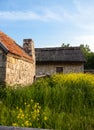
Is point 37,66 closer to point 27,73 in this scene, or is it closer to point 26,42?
point 26,42

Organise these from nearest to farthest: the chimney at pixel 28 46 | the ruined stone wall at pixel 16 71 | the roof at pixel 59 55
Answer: the ruined stone wall at pixel 16 71, the chimney at pixel 28 46, the roof at pixel 59 55

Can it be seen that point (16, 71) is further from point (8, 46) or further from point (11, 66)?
point (8, 46)

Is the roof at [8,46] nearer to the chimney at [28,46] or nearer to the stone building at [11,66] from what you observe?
the stone building at [11,66]

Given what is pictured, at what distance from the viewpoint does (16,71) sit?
49.7ft

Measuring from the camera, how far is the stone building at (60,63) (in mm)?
27312

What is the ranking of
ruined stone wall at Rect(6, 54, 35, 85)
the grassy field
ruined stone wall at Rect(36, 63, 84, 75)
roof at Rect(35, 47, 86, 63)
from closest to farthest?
the grassy field < ruined stone wall at Rect(6, 54, 35, 85) < ruined stone wall at Rect(36, 63, 84, 75) < roof at Rect(35, 47, 86, 63)

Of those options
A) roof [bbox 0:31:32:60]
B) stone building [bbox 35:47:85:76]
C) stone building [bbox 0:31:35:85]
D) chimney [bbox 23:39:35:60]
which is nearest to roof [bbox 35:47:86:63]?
stone building [bbox 35:47:85:76]

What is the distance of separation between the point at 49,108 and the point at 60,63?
62.2 feet

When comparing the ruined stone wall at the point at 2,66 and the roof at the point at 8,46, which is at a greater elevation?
the roof at the point at 8,46

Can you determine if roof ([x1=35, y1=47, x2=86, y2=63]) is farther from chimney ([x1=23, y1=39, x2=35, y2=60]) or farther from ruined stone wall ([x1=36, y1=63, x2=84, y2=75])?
chimney ([x1=23, y1=39, x2=35, y2=60])

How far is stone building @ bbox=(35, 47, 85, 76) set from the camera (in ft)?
89.6

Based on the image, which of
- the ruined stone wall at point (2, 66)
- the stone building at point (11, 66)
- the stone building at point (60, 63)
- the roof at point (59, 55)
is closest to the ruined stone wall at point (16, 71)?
the stone building at point (11, 66)

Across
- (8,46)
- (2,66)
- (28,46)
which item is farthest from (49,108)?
(28,46)

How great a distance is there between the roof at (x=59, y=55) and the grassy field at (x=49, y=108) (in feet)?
49.7
